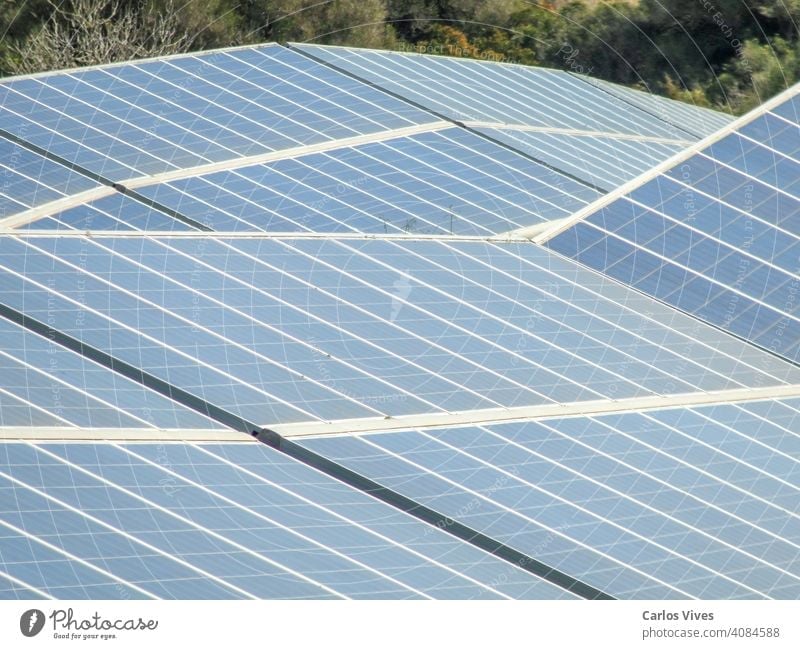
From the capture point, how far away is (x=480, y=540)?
19500 millimetres

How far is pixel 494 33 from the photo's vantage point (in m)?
64.4

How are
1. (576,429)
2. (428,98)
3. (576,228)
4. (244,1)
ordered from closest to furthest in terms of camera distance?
(576,429) → (576,228) → (428,98) → (244,1)

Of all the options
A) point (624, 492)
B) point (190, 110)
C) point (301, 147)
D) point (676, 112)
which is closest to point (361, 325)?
point (624, 492)

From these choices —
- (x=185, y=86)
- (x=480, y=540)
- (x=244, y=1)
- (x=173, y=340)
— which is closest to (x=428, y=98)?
(x=185, y=86)

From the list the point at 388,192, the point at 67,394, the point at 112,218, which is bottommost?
the point at 67,394

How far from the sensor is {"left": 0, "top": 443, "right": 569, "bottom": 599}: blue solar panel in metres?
17.5

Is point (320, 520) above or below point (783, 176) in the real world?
below

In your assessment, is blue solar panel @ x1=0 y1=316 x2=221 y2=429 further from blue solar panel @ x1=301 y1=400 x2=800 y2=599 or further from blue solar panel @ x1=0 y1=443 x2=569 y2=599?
blue solar panel @ x1=301 y1=400 x2=800 y2=599

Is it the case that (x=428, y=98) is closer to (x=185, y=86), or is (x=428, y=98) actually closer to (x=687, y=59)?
(x=185, y=86)

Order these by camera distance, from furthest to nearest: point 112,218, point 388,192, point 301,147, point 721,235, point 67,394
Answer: point 301,147 → point 388,192 → point 112,218 → point 721,235 → point 67,394

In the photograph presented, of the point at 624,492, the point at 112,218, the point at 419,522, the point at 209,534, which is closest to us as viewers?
the point at 209,534

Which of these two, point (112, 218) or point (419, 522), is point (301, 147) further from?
point (419, 522)

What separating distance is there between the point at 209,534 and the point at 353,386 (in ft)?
16.0

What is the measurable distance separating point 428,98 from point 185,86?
22.9 ft
